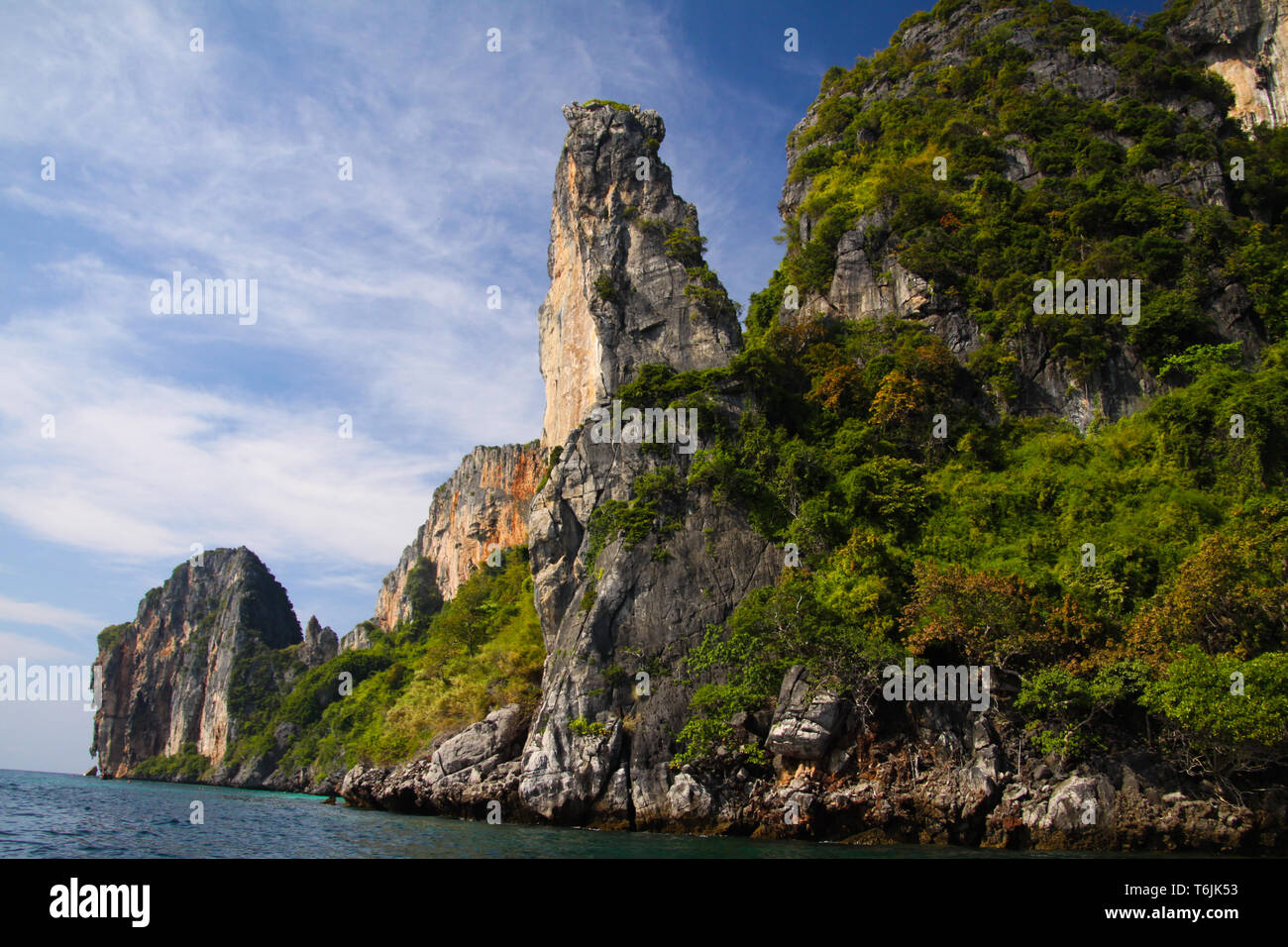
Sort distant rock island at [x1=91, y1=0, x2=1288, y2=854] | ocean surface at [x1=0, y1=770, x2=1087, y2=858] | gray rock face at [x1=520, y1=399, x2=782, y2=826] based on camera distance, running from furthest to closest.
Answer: gray rock face at [x1=520, y1=399, x2=782, y2=826] → distant rock island at [x1=91, y1=0, x2=1288, y2=854] → ocean surface at [x1=0, y1=770, x2=1087, y2=858]

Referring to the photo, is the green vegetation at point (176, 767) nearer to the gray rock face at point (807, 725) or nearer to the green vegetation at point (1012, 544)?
the green vegetation at point (1012, 544)

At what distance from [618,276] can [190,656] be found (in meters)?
84.7

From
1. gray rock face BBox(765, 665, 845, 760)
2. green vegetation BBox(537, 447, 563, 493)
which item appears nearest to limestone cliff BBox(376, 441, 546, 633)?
green vegetation BBox(537, 447, 563, 493)

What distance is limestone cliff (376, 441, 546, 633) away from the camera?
77625 mm

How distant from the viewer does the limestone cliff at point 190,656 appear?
9094cm

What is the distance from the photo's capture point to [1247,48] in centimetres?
A: 4834

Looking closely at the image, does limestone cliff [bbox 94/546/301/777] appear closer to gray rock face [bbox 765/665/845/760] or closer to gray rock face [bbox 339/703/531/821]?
gray rock face [bbox 339/703/531/821]

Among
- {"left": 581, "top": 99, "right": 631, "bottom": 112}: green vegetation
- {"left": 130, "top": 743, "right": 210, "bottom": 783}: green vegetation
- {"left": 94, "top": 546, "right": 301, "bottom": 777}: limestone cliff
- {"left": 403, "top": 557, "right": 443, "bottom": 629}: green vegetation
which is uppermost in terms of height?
{"left": 581, "top": 99, "right": 631, "bottom": 112}: green vegetation

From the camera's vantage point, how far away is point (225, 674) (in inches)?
3524

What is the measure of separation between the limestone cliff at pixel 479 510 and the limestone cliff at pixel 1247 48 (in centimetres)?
5722

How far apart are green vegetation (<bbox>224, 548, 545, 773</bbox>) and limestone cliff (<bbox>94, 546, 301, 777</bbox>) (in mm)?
8616
